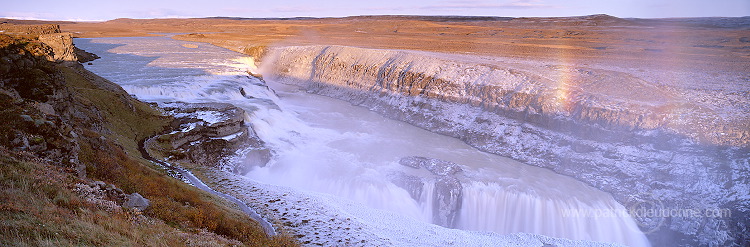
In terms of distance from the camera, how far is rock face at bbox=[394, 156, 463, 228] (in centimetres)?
1950

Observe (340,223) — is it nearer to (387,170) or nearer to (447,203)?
(447,203)

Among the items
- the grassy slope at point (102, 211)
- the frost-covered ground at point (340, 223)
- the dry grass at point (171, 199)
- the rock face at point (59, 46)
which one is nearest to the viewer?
the grassy slope at point (102, 211)

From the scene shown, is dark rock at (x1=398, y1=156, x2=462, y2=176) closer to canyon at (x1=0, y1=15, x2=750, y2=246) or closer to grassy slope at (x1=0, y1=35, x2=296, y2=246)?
canyon at (x1=0, y1=15, x2=750, y2=246)

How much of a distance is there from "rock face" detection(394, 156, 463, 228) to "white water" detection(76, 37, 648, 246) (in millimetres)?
299

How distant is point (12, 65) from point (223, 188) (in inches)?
341

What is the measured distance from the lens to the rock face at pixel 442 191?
19.5 meters

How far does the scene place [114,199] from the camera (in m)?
9.23

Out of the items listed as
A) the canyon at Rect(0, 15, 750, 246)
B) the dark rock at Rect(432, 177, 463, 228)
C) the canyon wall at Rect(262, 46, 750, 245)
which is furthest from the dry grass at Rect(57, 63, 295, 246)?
the canyon wall at Rect(262, 46, 750, 245)

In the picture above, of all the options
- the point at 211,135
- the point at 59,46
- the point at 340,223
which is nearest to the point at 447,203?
the point at 340,223

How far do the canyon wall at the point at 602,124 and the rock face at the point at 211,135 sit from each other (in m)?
13.3

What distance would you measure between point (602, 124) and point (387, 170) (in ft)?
41.4

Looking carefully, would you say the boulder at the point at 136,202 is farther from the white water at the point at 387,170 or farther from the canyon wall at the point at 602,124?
the canyon wall at the point at 602,124

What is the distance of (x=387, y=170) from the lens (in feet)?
74.2

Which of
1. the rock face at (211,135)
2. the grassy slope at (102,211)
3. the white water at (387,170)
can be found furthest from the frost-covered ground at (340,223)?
the rock face at (211,135)
